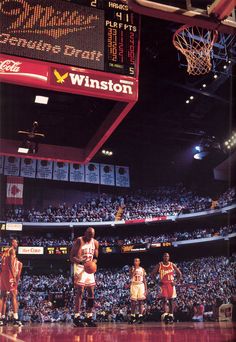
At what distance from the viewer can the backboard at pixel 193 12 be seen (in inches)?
222

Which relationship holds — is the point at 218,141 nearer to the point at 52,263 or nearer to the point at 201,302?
the point at 201,302

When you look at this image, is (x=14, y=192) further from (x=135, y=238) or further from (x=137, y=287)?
(x=137, y=287)

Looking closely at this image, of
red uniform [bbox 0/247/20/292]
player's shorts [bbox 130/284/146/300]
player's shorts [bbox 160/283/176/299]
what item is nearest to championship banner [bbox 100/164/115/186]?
player's shorts [bbox 130/284/146/300]

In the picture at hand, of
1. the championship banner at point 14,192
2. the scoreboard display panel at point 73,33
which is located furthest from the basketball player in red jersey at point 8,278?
the championship banner at point 14,192

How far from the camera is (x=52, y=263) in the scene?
96.8ft

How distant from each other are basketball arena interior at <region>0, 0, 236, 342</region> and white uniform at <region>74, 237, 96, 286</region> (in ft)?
0.06

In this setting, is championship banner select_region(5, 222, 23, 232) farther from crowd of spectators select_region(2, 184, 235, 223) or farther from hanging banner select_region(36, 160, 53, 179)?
hanging banner select_region(36, 160, 53, 179)

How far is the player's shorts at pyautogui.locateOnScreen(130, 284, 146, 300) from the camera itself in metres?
9.89

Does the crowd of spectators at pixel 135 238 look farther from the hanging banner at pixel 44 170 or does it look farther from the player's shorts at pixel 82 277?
the player's shorts at pixel 82 277

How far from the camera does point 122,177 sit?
3041 cm

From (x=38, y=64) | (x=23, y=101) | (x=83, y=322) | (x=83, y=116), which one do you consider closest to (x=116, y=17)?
(x=38, y=64)

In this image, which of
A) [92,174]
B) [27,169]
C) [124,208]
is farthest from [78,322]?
[92,174]

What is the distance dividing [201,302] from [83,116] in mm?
13598

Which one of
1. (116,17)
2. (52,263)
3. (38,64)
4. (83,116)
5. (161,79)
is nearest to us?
(38,64)
